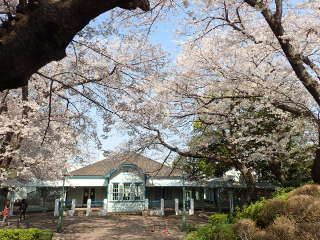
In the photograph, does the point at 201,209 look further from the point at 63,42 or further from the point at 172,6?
the point at 63,42

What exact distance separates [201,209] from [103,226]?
14238mm

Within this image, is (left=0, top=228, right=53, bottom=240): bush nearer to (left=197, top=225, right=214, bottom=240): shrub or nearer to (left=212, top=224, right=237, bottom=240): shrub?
(left=197, top=225, right=214, bottom=240): shrub

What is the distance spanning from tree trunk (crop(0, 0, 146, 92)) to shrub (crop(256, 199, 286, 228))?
20.3ft

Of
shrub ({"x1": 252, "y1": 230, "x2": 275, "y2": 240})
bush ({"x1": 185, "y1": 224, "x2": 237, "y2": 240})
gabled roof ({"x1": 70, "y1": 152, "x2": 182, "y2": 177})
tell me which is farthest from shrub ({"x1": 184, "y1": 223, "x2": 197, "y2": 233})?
gabled roof ({"x1": 70, "y1": 152, "x2": 182, "y2": 177})

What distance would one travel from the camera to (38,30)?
2.12 meters

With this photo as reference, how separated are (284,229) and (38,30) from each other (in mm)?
5450

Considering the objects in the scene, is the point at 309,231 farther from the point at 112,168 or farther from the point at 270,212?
the point at 112,168

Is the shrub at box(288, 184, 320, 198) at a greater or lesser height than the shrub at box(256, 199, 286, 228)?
greater

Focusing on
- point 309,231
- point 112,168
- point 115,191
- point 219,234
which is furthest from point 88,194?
point 309,231

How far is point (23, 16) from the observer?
7.22ft

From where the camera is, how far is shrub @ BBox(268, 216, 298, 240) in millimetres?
5098

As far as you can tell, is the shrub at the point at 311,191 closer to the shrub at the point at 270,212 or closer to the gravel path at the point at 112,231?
the shrub at the point at 270,212

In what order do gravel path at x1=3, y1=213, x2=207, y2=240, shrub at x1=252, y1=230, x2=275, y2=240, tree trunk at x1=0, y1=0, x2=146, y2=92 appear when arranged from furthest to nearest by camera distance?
gravel path at x1=3, y1=213, x2=207, y2=240, shrub at x1=252, y1=230, x2=275, y2=240, tree trunk at x1=0, y1=0, x2=146, y2=92

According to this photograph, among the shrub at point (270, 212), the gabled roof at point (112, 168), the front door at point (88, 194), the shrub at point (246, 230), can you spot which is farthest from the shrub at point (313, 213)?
the front door at point (88, 194)
